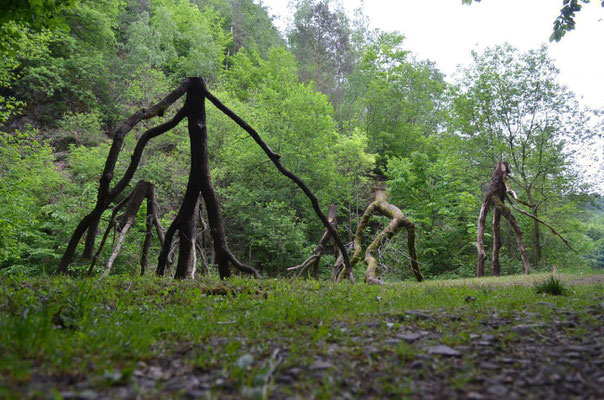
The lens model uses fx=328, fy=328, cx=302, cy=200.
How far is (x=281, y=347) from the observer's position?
2.81m

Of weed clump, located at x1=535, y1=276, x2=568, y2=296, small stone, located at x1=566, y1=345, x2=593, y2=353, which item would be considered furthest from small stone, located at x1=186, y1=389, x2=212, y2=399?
weed clump, located at x1=535, y1=276, x2=568, y2=296

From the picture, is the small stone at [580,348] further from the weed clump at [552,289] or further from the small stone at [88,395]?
the weed clump at [552,289]

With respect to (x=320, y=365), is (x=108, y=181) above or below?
above

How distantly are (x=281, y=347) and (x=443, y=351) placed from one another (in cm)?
133

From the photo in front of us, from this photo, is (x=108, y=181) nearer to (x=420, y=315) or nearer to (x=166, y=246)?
(x=166, y=246)

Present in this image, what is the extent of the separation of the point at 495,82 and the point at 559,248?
14.1 meters

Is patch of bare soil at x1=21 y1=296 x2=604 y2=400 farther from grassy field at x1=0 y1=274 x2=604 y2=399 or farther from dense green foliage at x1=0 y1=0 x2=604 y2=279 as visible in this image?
dense green foliage at x1=0 y1=0 x2=604 y2=279

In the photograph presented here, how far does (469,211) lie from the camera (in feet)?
84.8

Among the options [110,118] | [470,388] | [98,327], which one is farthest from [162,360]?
[110,118]

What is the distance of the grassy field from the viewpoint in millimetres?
1929

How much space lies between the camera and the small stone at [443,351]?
103 inches

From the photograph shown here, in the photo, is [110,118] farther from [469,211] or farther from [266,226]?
[469,211]

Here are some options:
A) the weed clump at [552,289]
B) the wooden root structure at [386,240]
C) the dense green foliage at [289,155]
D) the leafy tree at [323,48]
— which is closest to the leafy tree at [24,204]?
the dense green foliage at [289,155]

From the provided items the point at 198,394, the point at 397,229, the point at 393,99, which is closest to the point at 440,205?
the point at 397,229
